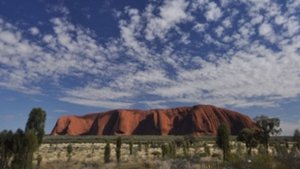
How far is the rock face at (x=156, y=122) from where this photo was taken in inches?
6161

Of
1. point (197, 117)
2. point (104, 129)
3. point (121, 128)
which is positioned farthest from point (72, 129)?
point (197, 117)

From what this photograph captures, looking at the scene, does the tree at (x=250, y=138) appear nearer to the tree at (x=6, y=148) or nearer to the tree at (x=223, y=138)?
the tree at (x=223, y=138)

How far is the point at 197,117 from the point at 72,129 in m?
61.7

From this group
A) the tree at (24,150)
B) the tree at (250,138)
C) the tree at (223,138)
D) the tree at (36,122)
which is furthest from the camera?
the tree at (250,138)

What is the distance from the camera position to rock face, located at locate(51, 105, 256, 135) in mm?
156500

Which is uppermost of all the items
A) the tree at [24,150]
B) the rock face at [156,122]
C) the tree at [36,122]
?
the rock face at [156,122]

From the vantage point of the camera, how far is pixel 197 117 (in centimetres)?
15950

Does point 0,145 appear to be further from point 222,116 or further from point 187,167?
point 222,116

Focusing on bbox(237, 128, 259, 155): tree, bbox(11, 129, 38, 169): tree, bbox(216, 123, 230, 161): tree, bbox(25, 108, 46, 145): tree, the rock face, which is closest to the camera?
bbox(11, 129, 38, 169): tree

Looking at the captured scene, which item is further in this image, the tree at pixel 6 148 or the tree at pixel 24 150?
the tree at pixel 6 148

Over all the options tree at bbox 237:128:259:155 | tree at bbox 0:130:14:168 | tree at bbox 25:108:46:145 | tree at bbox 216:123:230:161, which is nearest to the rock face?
tree at bbox 237:128:259:155

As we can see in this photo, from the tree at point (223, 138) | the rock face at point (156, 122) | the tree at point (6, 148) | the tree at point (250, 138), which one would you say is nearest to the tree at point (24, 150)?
the tree at point (6, 148)

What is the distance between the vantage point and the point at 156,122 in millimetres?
164375

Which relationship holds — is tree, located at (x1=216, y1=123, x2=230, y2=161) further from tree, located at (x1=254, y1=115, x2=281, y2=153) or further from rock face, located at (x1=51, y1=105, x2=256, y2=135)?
rock face, located at (x1=51, y1=105, x2=256, y2=135)
